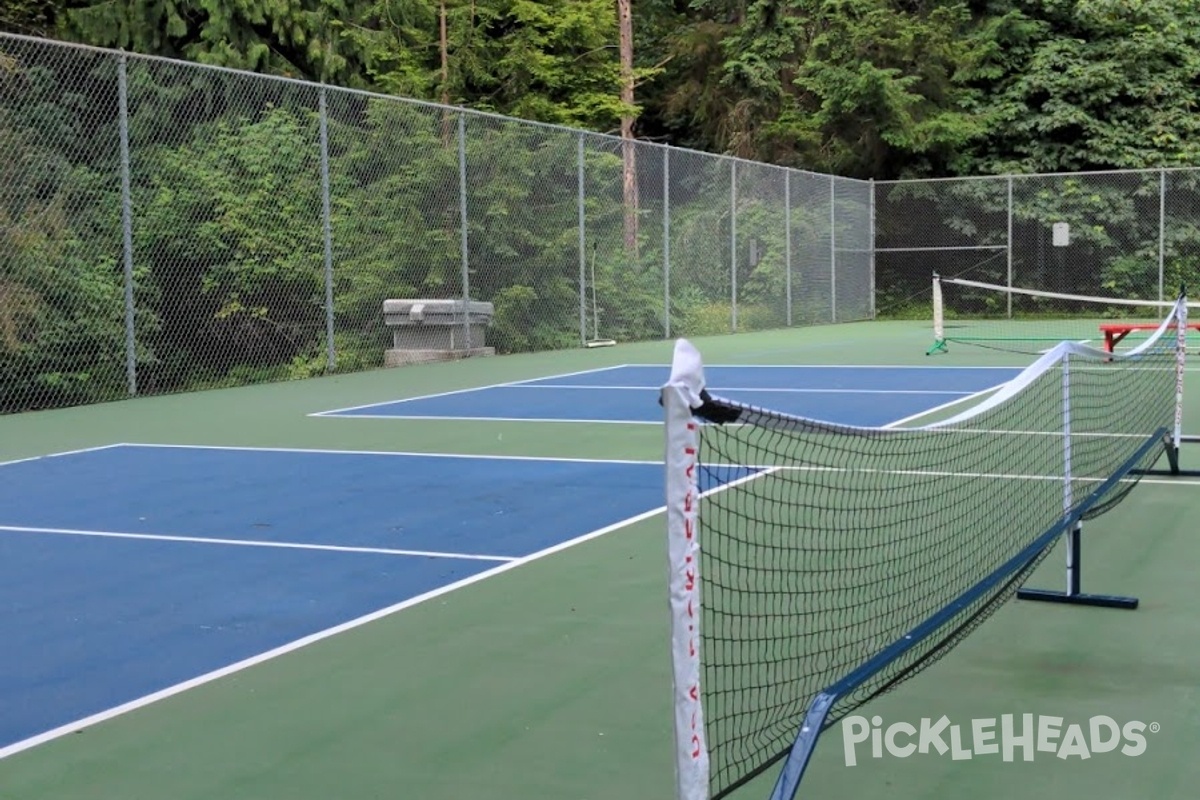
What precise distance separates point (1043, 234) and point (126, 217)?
1936 cm

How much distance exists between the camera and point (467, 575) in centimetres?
590

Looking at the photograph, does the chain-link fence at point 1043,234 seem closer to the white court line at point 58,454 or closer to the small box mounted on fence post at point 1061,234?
the small box mounted on fence post at point 1061,234

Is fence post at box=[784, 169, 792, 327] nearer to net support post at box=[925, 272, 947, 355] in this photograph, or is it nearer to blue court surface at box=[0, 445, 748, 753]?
net support post at box=[925, 272, 947, 355]

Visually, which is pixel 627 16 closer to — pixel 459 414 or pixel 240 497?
pixel 459 414

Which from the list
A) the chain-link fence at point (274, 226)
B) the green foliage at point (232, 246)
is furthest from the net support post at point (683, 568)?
the green foliage at point (232, 246)

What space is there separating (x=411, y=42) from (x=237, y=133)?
12.9 m

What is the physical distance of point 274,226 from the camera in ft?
49.2

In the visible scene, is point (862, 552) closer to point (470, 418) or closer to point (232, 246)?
point (470, 418)

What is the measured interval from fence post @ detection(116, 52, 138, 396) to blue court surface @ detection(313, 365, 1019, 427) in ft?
7.85

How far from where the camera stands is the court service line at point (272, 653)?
158 inches

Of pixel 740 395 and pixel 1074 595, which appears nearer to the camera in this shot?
pixel 1074 595

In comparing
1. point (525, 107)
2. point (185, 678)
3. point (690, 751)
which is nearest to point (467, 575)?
point (185, 678)

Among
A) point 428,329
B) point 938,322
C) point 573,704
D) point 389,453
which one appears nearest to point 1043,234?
point 938,322

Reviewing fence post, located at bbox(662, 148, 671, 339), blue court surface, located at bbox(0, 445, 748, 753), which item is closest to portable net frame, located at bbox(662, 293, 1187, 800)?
blue court surface, located at bbox(0, 445, 748, 753)
